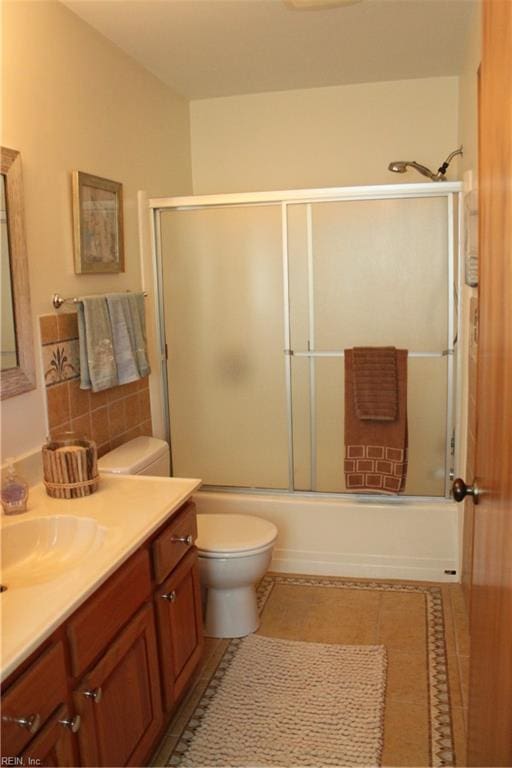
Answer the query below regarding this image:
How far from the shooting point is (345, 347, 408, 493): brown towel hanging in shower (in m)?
3.03

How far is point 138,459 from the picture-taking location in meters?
2.58

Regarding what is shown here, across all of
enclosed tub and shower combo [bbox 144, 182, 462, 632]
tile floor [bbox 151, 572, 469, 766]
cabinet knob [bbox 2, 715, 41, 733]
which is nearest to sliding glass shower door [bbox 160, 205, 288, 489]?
enclosed tub and shower combo [bbox 144, 182, 462, 632]

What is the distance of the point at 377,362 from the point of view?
3.07m

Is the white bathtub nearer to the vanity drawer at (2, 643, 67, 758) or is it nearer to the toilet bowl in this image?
the toilet bowl

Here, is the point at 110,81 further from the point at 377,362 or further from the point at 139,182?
the point at 377,362

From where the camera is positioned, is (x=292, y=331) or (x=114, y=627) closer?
(x=114, y=627)

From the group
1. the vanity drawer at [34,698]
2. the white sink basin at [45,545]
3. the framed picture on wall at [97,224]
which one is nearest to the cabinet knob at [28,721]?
the vanity drawer at [34,698]

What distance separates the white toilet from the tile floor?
9 cm

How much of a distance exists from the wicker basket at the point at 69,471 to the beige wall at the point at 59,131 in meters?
0.14

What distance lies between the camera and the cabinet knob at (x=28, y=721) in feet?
3.99

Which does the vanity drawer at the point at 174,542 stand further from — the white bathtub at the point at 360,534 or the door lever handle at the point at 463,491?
the white bathtub at the point at 360,534

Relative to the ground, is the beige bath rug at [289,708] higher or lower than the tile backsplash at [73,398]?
lower

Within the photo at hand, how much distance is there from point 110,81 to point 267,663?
241 centimetres

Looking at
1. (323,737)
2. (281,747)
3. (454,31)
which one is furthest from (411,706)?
(454,31)
